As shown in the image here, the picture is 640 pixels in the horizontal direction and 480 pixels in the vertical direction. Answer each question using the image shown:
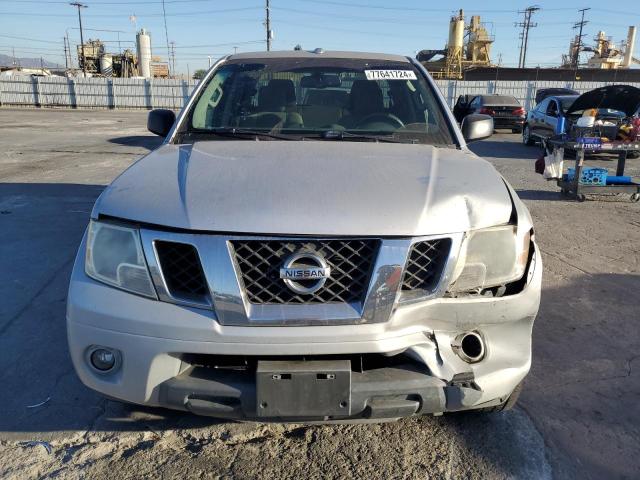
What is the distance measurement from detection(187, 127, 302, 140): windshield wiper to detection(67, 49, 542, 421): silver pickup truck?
0.96 m

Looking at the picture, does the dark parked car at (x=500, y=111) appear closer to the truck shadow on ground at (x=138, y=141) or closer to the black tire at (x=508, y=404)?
the truck shadow on ground at (x=138, y=141)

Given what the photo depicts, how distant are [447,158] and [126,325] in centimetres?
181

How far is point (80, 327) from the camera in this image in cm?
209

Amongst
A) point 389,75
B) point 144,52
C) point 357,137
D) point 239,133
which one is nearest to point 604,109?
point 389,75

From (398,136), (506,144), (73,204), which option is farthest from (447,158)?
(506,144)

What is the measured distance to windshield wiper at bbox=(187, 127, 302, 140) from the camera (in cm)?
326

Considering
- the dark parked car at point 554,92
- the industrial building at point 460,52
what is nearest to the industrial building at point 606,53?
the industrial building at point 460,52

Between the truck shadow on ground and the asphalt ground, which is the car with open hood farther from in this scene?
the truck shadow on ground

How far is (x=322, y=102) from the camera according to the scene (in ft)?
12.0

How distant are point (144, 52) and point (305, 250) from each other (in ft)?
171

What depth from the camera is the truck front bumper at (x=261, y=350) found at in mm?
1971

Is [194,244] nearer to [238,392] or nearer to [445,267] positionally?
[238,392]

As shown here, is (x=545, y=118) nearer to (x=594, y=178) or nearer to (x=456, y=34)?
(x=594, y=178)

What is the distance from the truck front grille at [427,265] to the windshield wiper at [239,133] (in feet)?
4.73
